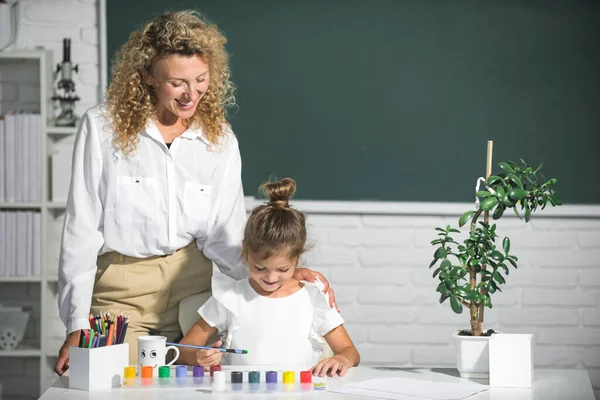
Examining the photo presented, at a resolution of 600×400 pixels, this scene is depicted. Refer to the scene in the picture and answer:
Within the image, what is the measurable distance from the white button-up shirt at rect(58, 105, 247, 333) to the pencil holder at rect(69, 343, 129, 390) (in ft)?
1.39

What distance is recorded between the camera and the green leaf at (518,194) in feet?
6.31

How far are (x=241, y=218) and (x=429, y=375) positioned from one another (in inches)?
31.3

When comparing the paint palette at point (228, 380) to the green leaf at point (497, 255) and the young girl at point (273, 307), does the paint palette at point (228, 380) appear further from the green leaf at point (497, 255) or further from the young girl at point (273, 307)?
the green leaf at point (497, 255)

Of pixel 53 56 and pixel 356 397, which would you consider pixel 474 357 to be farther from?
pixel 53 56

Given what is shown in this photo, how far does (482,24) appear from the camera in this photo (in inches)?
131

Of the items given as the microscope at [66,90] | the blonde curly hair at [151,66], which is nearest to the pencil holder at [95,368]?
the blonde curly hair at [151,66]

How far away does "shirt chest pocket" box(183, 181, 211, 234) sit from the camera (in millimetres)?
2297

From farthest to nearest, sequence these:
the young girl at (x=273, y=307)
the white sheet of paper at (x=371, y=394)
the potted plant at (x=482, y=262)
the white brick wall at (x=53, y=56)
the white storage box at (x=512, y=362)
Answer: the white brick wall at (x=53, y=56) < the young girl at (x=273, y=307) < the potted plant at (x=482, y=262) < the white storage box at (x=512, y=362) < the white sheet of paper at (x=371, y=394)

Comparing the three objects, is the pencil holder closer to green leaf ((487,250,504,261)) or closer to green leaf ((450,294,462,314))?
green leaf ((450,294,462,314))

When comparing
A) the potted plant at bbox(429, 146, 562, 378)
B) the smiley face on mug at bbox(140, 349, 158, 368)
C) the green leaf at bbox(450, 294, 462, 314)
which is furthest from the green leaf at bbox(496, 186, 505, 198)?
the smiley face on mug at bbox(140, 349, 158, 368)

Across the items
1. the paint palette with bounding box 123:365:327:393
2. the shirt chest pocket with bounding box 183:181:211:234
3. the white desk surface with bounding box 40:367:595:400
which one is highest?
the shirt chest pocket with bounding box 183:181:211:234

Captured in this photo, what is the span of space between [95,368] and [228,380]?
29 centimetres

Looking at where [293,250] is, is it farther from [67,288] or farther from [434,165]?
[434,165]

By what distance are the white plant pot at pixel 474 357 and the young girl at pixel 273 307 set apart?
0.99 ft
